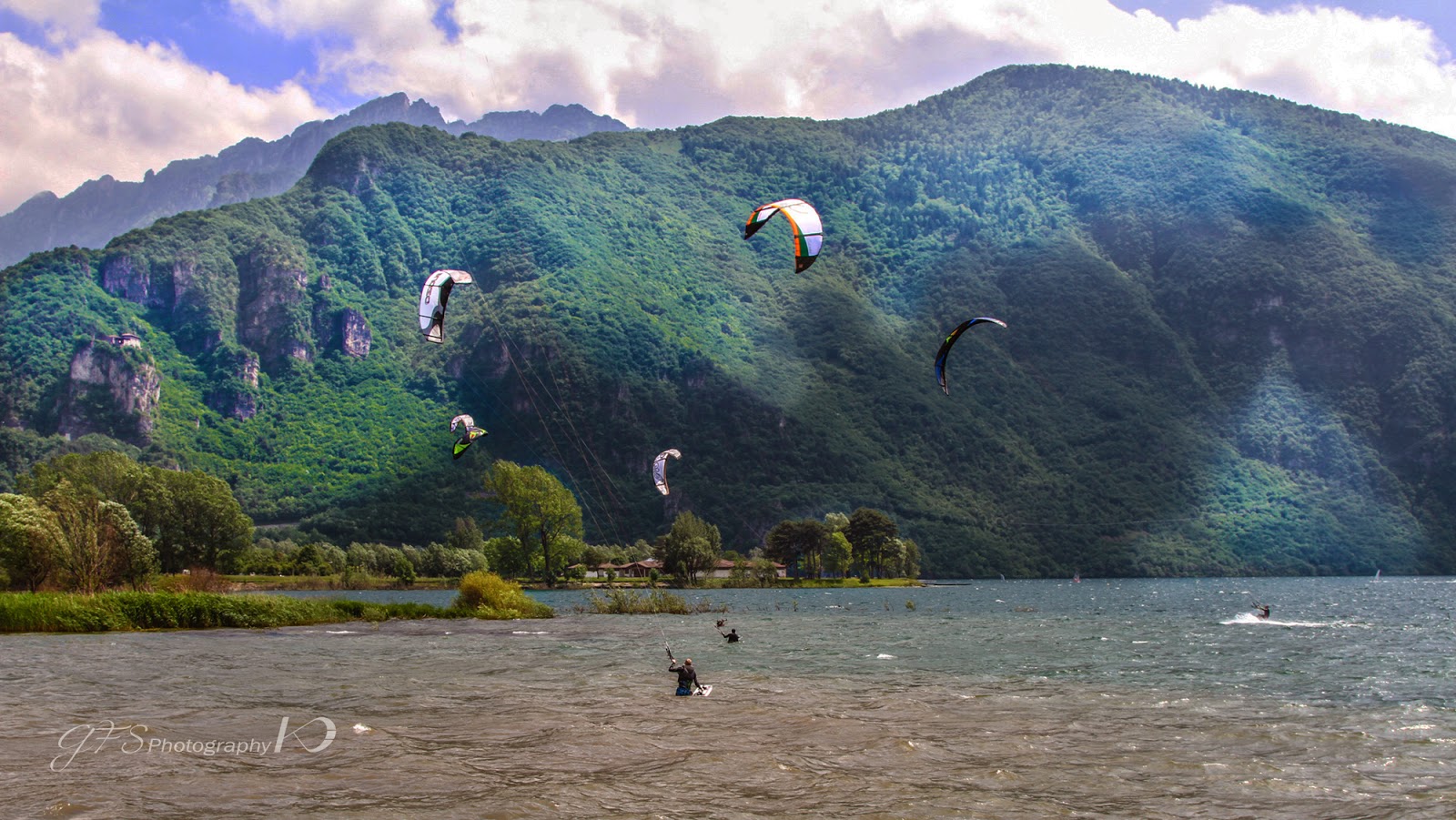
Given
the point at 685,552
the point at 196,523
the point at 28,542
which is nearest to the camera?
the point at 28,542

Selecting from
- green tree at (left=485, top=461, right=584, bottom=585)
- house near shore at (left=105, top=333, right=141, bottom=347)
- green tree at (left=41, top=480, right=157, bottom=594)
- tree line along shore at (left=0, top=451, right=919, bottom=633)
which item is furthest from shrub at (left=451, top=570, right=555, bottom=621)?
house near shore at (left=105, top=333, right=141, bottom=347)

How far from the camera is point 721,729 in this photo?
81.5ft

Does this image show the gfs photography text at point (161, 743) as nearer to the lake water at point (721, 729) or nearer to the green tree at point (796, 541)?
the lake water at point (721, 729)

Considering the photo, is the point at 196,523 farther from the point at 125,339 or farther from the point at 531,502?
the point at 125,339

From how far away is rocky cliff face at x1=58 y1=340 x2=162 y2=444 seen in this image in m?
179

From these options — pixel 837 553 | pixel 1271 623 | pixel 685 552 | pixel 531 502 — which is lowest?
pixel 1271 623

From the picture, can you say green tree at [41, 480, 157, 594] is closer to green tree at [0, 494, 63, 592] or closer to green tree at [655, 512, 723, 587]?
green tree at [0, 494, 63, 592]

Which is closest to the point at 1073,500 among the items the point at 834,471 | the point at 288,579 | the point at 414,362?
the point at 834,471

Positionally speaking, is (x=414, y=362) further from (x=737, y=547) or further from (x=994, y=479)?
(x=994, y=479)

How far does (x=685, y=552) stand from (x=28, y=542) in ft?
240

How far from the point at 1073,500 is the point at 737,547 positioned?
58.6 meters

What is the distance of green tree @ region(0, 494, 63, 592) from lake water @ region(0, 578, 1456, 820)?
988 centimetres

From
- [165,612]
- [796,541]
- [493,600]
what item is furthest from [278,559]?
[165,612]

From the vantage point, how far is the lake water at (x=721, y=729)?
59.5 feet
